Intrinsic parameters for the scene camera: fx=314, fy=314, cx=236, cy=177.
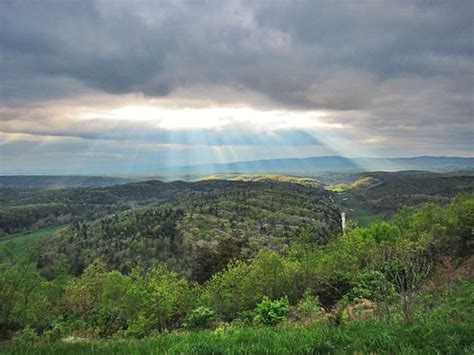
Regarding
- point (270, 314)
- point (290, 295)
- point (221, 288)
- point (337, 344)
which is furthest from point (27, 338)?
point (290, 295)

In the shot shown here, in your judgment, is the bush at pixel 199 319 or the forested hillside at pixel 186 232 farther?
the forested hillside at pixel 186 232

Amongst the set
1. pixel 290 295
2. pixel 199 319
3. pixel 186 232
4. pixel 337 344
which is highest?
pixel 337 344

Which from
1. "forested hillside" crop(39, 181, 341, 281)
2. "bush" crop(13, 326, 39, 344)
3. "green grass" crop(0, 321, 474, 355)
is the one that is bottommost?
"forested hillside" crop(39, 181, 341, 281)

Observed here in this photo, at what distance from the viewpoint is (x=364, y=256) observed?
31047 millimetres

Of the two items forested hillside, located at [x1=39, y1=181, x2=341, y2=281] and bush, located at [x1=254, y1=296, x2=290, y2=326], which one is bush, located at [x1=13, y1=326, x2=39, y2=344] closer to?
bush, located at [x1=254, y1=296, x2=290, y2=326]

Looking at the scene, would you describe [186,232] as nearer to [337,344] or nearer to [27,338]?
[27,338]

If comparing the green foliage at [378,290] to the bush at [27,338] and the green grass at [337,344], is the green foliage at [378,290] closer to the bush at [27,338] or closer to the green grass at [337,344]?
the green grass at [337,344]

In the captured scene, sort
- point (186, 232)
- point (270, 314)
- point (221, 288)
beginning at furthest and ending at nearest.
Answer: point (186, 232) < point (221, 288) < point (270, 314)

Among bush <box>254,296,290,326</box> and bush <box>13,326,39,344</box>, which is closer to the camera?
bush <box>13,326,39,344</box>

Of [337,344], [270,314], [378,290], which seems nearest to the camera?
[337,344]

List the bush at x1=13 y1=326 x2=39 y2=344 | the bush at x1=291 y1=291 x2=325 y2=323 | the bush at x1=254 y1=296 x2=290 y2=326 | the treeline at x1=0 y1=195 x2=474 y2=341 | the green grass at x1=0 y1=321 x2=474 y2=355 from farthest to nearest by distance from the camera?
the treeline at x1=0 y1=195 x2=474 y2=341 → the bush at x1=254 y1=296 x2=290 y2=326 → the bush at x1=291 y1=291 x2=325 y2=323 → the bush at x1=13 y1=326 x2=39 y2=344 → the green grass at x1=0 y1=321 x2=474 y2=355

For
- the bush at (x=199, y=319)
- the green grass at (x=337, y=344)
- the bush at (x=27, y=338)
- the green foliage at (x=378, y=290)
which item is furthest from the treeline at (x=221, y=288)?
the green grass at (x=337, y=344)

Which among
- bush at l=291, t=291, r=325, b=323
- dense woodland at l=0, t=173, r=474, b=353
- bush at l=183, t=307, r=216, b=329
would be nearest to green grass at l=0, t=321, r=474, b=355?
dense woodland at l=0, t=173, r=474, b=353

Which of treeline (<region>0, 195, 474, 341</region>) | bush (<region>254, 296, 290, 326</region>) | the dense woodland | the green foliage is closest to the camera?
the dense woodland
